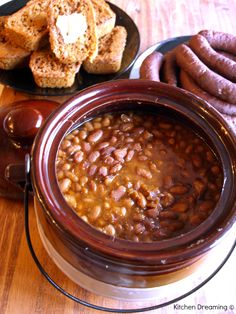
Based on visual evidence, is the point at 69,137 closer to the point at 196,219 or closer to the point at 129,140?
the point at 129,140

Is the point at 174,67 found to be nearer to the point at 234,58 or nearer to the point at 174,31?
the point at 234,58

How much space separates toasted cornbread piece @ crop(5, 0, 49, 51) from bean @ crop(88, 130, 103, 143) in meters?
0.69

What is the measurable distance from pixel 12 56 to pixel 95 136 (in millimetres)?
667

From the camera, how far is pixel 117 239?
87 centimetres

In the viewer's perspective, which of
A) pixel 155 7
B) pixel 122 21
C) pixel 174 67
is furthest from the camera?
pixel 155 7

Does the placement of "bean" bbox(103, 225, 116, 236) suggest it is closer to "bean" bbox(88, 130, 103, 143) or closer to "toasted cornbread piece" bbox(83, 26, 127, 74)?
"bean" bbox(88, 130, 103, 143)

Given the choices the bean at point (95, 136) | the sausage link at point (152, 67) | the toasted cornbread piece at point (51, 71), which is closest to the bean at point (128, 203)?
Result: the bean at point (95, 136)

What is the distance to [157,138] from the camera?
1.17 m

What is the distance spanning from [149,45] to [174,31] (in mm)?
178

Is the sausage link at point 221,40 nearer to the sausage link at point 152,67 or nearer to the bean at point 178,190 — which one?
the sausage link at point 152,67

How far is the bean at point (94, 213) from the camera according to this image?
0.98 metres

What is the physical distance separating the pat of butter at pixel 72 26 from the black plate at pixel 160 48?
26 cm

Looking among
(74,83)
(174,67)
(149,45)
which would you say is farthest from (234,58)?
(74,83)

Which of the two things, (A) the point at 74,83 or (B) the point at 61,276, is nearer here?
(B) the point at 61,276
